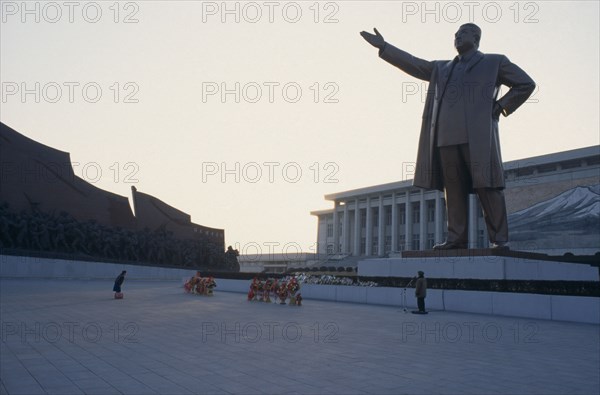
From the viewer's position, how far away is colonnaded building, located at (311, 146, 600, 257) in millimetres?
33281

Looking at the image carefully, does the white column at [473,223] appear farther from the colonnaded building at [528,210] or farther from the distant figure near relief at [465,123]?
the distant figure near relief at [465,123]

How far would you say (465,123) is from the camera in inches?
500

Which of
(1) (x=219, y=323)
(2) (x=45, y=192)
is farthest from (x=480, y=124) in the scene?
(2) (x=45, y=192)

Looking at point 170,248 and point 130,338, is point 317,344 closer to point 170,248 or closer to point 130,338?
point 130,338

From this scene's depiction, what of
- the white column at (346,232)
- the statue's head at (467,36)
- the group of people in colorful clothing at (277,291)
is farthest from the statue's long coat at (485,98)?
the white column at (346,232)

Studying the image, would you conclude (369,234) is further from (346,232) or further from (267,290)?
(267,290)

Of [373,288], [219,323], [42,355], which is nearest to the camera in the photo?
[42,355]

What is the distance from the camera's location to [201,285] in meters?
18.4

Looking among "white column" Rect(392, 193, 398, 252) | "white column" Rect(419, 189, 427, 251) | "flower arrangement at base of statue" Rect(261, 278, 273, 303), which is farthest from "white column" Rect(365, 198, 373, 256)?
"flower arrangement at base of statue" Rect(261, 278, 273, 303)

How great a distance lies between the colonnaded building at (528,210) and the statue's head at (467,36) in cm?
2428

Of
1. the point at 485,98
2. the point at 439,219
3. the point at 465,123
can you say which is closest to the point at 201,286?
the point at 465,123

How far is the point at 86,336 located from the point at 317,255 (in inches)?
1888

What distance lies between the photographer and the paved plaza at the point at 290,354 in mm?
4836

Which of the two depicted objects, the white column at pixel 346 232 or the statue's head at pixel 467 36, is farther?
the white column at pixel 346 232
